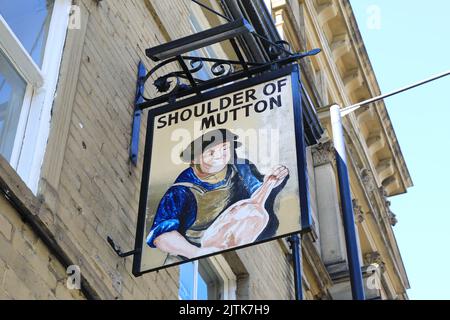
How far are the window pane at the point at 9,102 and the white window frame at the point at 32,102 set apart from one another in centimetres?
3

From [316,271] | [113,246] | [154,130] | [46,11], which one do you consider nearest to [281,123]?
[154,130]

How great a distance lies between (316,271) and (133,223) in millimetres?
6509

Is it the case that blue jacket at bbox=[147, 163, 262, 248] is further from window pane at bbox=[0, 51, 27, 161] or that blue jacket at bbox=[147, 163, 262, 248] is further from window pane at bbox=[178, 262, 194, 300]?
window pane at bbox=[178, 262, 194, 300]

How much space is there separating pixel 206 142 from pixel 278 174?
750 millimetres

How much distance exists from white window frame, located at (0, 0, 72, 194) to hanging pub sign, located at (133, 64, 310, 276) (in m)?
0.85

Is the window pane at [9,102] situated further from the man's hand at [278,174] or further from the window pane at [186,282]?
the window pane at [186,282]

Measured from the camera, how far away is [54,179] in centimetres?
610

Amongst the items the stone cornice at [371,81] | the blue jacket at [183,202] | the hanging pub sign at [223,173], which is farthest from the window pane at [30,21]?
the stone cornice at [371,81]

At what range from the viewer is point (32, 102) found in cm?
643

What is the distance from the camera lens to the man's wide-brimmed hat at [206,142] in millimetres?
6727

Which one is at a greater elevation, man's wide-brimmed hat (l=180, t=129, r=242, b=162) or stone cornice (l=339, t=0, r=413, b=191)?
stone cornice (l=339, t=0, r=413, b=191)

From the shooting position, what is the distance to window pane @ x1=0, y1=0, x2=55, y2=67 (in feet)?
21.3

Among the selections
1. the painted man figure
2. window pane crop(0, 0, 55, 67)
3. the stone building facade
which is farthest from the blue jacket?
window pane crop(0, 0, 55, 67)
